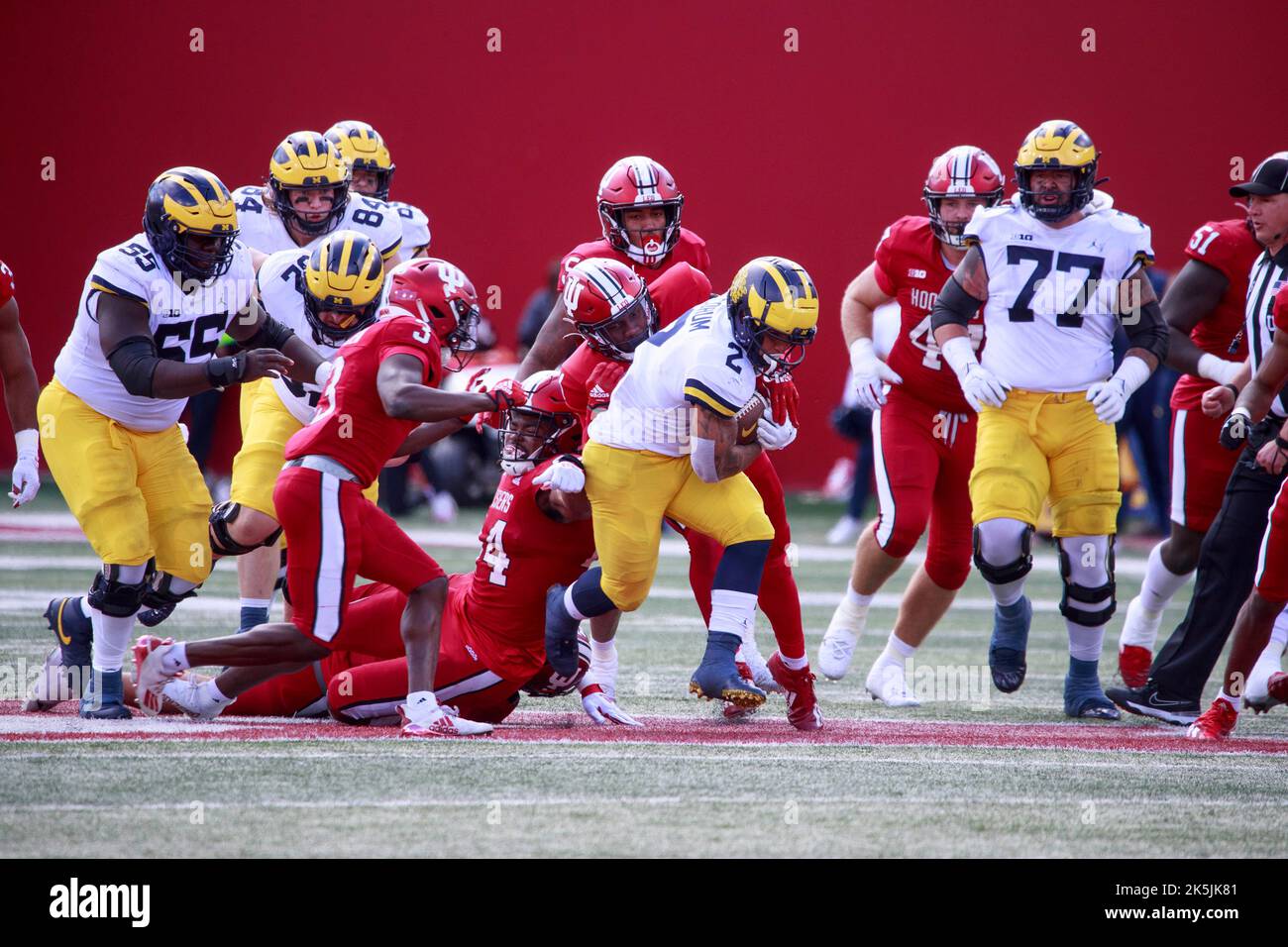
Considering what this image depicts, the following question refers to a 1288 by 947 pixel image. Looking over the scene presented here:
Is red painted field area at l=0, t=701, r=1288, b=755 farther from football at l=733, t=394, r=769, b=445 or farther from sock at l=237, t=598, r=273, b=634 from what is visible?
football at l=733, t=394, r=769, b=445

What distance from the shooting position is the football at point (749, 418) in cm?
520

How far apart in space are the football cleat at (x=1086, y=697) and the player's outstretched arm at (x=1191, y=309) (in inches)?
47.4

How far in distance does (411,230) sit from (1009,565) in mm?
2921

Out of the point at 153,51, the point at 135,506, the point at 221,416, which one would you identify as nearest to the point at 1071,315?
the point at 135,506

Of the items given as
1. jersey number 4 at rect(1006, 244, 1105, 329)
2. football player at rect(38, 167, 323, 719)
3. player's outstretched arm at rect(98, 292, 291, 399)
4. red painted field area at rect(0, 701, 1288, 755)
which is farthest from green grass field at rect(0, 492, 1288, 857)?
jersey number 4 at rect(1006, 244, 1105, 329)

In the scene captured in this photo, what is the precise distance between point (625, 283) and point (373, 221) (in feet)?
5.52

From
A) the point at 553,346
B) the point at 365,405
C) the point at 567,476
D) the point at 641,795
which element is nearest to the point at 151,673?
the point at 365,405

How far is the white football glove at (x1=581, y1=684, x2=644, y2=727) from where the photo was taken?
18.3ft

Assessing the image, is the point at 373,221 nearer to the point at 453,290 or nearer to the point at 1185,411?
the point at 453,290

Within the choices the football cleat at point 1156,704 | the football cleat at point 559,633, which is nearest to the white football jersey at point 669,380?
the football cleat at point 559,633

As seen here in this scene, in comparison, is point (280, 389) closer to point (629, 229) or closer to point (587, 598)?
point (629, 229)

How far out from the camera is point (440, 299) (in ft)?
17.9

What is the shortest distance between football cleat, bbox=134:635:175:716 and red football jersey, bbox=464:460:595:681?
0.98 m

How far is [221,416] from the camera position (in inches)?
612
